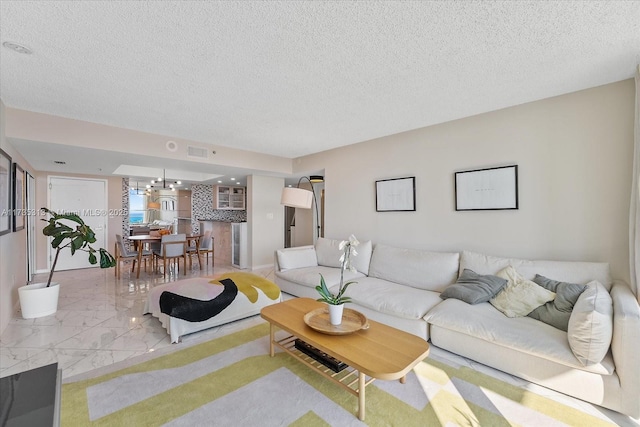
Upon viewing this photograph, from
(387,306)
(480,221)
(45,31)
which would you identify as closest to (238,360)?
(387,306)

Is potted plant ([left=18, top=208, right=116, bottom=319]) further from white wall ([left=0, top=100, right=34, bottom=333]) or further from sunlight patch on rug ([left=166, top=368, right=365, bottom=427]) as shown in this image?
sunlight patch on rug ([left=166, top=368, right=365, bottom=427])

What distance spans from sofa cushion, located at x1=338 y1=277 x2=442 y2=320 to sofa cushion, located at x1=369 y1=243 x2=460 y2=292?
0.11 m

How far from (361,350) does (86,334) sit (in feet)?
9.34

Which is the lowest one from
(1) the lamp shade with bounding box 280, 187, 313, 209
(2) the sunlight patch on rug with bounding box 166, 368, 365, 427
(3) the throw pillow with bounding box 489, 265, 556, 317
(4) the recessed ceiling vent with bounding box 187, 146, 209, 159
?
(2) the sunlight patch on rug with bounding box 166, 368, 365, 427

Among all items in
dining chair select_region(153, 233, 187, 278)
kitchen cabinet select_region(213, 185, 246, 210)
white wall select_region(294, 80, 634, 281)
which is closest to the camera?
white wall select_region(294, 80, 634, 281)

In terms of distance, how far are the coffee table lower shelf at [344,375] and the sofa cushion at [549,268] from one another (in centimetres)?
170

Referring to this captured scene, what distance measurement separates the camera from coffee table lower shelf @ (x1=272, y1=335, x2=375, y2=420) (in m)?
1.67

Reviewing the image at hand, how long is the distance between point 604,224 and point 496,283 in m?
1.06

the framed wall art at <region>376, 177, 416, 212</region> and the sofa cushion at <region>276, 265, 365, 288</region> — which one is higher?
the framed wall art at <region>376, 177, 416, 212</region>

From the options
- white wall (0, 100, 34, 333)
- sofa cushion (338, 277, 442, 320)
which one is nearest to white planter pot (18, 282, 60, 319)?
white wall (0, 100, 34, 333)

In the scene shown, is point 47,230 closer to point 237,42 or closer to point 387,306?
point 237,42

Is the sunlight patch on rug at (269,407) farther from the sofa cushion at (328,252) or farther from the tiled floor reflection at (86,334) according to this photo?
the sofa cushion at (328,252)

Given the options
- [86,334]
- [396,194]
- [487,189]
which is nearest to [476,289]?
[487,189]

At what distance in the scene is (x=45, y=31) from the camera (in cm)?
167
